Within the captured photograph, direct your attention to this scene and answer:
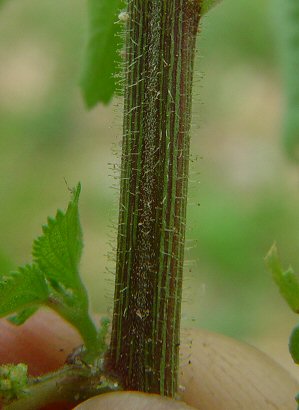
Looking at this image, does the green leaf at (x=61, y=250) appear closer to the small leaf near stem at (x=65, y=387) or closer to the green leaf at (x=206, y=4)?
the small leaf near stem at (x=65, y=387)

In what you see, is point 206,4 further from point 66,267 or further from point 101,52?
point 66,267

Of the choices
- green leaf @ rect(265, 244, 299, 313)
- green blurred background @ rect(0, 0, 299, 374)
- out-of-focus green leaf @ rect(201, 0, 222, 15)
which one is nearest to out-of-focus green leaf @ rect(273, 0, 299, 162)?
out-of-focus green leaf @ rect(201, 0, 222, 15)

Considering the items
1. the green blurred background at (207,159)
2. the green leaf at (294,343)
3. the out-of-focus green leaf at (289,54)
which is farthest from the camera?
the green blurred background at (207,159)

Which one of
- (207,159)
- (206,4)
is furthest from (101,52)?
(207,159)

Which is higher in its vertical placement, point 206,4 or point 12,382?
point 206,4

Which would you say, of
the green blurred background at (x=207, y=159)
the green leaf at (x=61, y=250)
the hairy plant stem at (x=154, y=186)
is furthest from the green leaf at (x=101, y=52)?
the green blurred background at (x=207, y=159)

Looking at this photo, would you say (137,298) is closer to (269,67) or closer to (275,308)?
(275,308)

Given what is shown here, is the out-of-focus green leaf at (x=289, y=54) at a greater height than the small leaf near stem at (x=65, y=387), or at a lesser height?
greater

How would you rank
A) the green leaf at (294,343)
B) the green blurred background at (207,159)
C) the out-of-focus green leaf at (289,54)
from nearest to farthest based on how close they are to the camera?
1. the green leaf at (294,343)
2. the out-of-focus green leaf at (289,54)
3. the green blurred background at (207,159)
